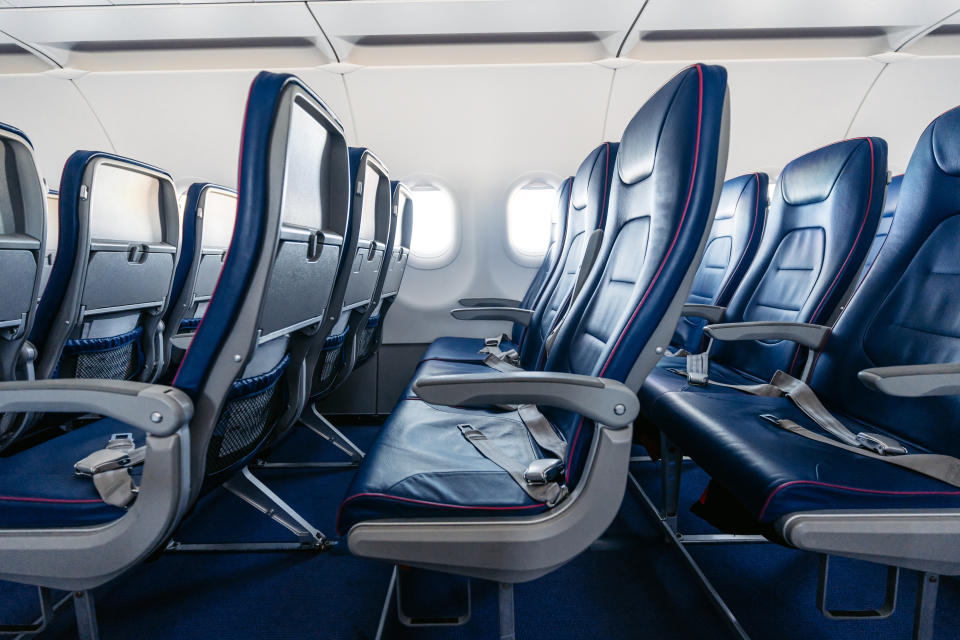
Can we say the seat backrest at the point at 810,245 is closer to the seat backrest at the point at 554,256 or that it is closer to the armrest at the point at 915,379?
Answer: the armrest at the point at 915,379

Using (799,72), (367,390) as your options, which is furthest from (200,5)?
(799,72)

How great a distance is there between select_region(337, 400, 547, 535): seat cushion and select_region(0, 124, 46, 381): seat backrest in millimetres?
1039

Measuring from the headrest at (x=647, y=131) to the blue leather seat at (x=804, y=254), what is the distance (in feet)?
2.52

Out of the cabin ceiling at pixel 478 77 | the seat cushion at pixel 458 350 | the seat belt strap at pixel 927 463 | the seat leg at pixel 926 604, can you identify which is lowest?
the seat leg at pixel 926 604

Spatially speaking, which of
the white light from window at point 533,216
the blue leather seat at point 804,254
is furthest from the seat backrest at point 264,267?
the white light from window at point 533,216

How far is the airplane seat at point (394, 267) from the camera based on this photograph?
2.78m

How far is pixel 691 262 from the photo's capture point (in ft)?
3.24

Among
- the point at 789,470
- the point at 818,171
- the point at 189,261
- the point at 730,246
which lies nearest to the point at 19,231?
the point at 189,261

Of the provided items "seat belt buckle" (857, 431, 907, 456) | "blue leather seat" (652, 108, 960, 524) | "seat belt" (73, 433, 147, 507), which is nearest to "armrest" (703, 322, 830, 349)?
"blue leather seat" (652, 108, 960, 524)

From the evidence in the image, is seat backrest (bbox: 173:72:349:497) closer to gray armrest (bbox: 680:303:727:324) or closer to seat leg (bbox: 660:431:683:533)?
seat leg (bbox: 660:431:683:533)

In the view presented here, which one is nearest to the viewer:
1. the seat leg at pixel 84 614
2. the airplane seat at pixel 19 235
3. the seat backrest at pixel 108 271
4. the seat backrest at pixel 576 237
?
the seat leg at pixel 84 614

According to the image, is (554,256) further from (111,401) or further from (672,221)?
(111,401)

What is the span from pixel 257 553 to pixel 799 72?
16.4 ft

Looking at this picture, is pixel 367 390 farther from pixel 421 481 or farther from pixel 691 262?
pixel 691 262
